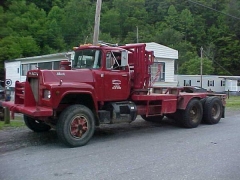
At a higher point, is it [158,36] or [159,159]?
[158,36]

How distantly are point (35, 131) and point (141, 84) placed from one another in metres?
3.49

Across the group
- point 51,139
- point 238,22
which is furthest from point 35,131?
point 238,22

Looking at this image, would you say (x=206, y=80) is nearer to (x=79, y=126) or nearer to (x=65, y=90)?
(x=79, y=126)

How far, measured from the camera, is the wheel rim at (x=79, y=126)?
860 centimetres

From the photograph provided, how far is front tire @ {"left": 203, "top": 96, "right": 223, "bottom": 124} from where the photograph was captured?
41.2ft

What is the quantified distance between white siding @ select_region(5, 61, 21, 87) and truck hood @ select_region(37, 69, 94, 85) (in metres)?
22.5

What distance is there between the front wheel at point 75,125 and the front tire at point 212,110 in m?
5.26

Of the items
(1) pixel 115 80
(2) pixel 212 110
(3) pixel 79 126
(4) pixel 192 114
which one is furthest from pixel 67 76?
(2) pixel 212 110

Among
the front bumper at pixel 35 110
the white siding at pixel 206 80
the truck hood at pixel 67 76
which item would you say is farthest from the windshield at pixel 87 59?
the white siding at pixel 206 80

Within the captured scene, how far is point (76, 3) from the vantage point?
6681 centimetres

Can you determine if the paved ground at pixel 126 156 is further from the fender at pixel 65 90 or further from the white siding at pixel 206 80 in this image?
the white siding at pixel 206 80

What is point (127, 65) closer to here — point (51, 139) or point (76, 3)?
point (51, 139)

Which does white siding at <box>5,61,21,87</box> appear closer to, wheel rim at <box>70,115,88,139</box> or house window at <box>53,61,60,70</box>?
house window at <box>53,61,60,70</box>

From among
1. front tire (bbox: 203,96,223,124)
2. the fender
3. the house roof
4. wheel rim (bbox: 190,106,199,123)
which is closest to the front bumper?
the fender
